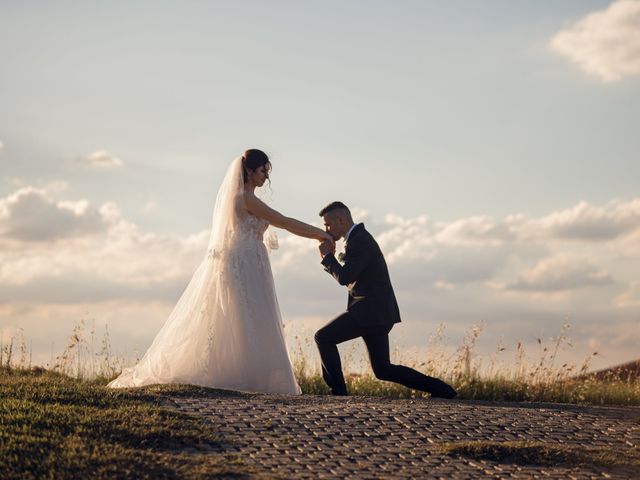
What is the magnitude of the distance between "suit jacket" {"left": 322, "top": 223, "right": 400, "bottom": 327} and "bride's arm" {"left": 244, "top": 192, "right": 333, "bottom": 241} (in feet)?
1.40

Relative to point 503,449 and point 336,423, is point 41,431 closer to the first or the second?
point 336,423

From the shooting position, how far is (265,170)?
1143 centimetres

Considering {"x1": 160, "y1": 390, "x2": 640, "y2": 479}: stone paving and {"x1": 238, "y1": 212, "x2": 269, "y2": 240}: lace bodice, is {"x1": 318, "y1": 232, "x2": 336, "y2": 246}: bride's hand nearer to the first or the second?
{"x1": 238, "y1": 212, "x2": 269, "y2": 240}: lace bodice

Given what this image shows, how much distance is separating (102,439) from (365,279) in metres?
4.10

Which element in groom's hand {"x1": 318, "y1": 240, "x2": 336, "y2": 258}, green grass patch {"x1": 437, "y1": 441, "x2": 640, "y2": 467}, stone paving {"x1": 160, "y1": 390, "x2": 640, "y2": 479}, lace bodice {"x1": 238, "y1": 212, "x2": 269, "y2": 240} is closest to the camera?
stone paving {"x1": 160, "y1": 390, "x2": 640, "y2": 479}

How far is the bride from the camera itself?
1115cm

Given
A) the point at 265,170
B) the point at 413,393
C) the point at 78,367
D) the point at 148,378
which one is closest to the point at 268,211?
the point at 265,170

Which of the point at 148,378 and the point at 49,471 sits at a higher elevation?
the point at 148,378

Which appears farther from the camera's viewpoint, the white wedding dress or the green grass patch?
the white wedding dress

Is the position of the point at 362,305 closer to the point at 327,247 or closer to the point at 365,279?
the point at 365,279

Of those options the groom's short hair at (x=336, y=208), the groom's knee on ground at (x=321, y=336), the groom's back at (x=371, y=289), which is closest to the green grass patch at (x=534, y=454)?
the groom's back at (x=371, y=289)

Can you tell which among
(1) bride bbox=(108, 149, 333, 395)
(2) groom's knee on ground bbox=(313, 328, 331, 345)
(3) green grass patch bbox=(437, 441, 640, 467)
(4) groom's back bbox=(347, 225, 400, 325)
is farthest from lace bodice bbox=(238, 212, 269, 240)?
(3) green grass patch bbox=(437, 441, 640, 467)

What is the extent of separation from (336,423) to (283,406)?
101 centimetres

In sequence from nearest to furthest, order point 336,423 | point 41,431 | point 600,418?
point 41,431
point 336,423
point 600,418
